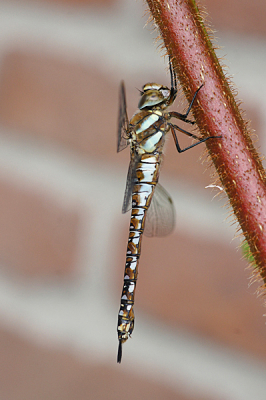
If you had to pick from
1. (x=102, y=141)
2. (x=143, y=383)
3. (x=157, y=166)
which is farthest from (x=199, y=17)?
(x=143, y=383)

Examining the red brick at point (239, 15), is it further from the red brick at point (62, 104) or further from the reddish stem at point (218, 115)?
the reddish stem at point (218, 115)

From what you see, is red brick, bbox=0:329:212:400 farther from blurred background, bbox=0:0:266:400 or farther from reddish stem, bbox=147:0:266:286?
reddish stem, bbox=147:0:266:286

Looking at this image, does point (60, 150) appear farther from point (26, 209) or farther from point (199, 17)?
→ point (199, 17)

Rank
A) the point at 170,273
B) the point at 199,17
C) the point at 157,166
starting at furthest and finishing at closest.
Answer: the point at 170,273 < the point at 157,166 < the point at 199,17

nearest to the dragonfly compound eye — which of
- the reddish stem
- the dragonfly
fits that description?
the dragonfly

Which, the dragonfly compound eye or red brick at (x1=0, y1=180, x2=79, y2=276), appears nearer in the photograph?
the dragonfly compound eye

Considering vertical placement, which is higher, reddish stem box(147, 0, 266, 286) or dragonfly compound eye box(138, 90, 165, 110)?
dragonfly compound eye box(138, 90, 165, 110)

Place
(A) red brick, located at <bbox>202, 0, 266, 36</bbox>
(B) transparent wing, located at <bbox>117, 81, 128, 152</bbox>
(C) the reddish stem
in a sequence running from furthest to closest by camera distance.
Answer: (A) red brick, located at <bbox>202, 0, 266, 36</bbox>
(B) transparent wing, located at <bbox>117, 81, 128, 152</bbox>
(C) the reddish stem
